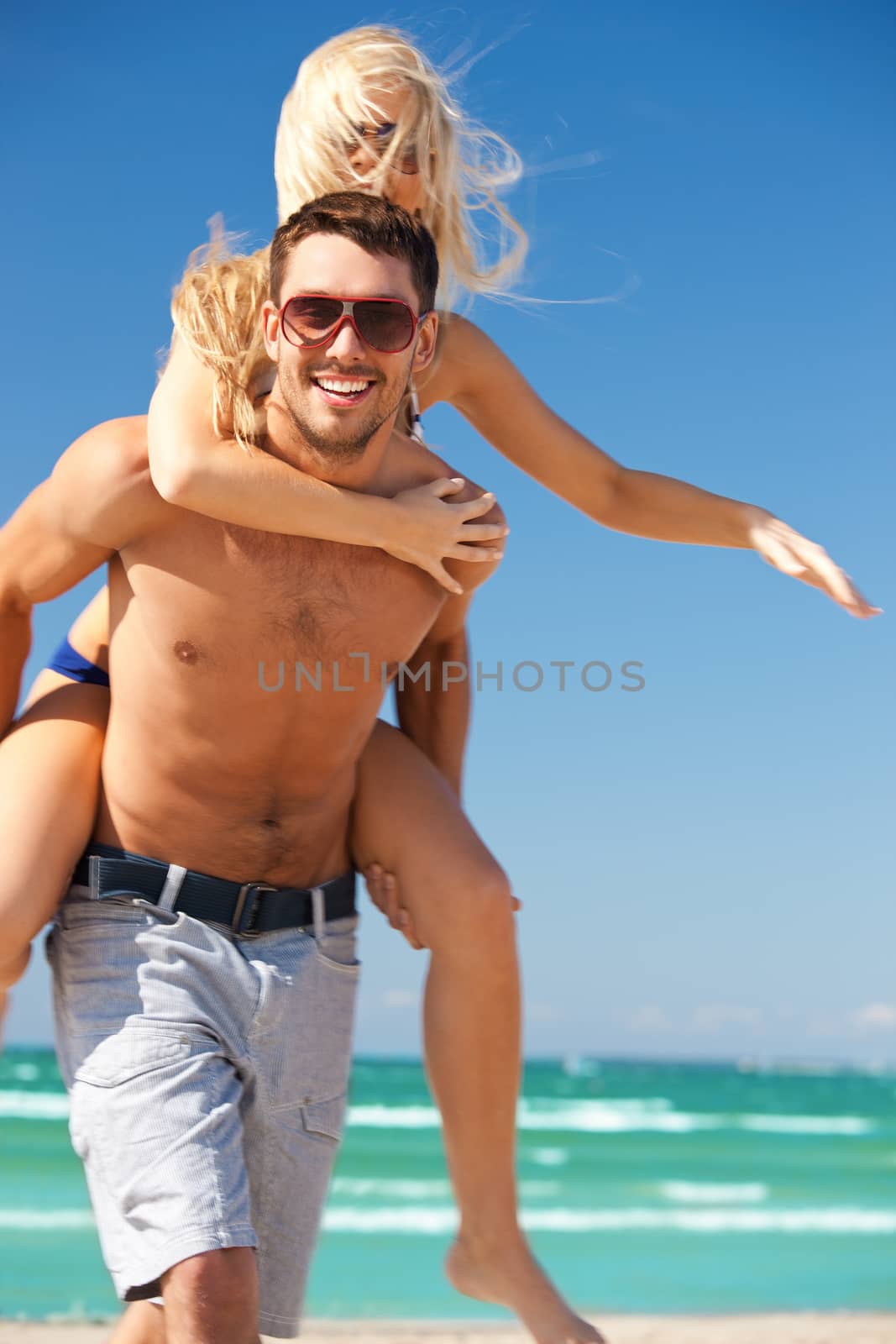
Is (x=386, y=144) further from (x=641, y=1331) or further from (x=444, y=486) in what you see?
(x=641, y=1331)

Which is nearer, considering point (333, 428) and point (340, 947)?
point (333, 428)

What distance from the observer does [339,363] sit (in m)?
3.01

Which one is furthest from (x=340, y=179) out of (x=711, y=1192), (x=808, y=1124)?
(x=808, y=1124)

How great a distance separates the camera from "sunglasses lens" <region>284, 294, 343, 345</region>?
3023 mm

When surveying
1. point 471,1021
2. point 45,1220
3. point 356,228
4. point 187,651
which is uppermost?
point 356,228

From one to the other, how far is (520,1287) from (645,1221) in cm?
1400

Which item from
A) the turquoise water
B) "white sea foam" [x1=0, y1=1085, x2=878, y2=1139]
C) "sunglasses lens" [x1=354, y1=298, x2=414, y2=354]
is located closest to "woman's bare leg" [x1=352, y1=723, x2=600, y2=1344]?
"sunglasses lens" [x1=354, y1=298, x2=414, y2=354]

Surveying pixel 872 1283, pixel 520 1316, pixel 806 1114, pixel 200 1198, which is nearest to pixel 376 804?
pixel 200 1198

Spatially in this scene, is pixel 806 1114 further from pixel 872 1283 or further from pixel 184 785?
pixel 184 785

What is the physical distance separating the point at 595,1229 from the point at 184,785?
14046mm

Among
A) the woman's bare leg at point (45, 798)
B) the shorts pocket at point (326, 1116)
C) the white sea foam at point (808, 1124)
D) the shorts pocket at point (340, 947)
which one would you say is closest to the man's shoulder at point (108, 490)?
the woman's bare leg at point (45, 798)

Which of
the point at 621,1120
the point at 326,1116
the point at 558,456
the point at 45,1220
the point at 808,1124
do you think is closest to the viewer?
the point at 326,1116

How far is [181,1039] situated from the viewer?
9.97ft

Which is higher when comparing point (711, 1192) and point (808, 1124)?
point (808, 1124)
